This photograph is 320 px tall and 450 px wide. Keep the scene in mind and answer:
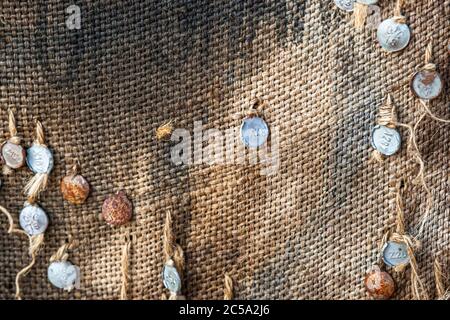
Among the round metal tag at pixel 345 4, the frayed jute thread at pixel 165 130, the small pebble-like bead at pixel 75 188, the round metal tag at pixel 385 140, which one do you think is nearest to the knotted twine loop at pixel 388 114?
the round metal tag at pixel 385 140

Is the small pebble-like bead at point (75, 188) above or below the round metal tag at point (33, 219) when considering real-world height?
above

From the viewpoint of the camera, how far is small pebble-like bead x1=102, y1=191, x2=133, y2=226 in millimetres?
834

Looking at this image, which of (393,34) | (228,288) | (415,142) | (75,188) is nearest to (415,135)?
(415,142)

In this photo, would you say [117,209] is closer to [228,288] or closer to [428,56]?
[228,288]

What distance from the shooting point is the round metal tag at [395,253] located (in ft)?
2.66

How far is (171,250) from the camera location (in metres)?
0.83

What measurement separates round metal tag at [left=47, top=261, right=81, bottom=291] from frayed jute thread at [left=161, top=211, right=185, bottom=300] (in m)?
0.12

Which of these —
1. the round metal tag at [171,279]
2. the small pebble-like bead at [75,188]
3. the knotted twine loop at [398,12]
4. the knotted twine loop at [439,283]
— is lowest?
the knotted twine loop at [439,283]

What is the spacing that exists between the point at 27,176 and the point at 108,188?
102 millimetres

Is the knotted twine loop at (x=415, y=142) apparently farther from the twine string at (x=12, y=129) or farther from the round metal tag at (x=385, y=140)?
the twine string at (x=12, y=129)

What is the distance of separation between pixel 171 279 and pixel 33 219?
187mm

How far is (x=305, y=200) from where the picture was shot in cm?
82

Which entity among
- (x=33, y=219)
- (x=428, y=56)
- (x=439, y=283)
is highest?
(x=428, y=56)

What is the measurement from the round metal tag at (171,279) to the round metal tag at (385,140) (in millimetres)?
286
